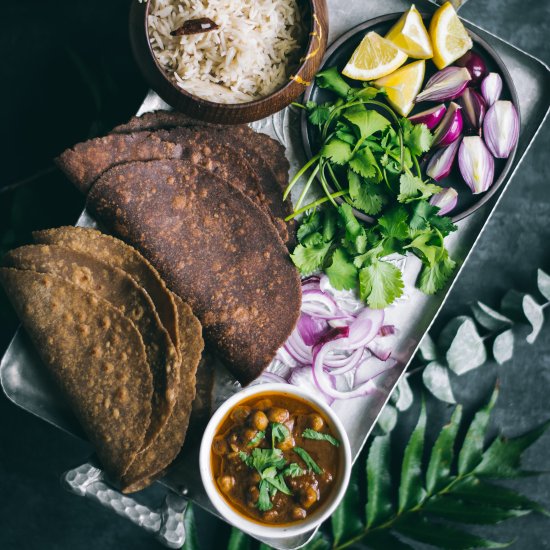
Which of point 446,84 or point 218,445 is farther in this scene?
point 446,84

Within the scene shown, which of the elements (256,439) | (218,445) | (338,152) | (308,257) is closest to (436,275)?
(308,257)

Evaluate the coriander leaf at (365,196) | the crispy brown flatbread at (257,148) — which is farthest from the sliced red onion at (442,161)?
the crispy brown flatbread at (257,148)

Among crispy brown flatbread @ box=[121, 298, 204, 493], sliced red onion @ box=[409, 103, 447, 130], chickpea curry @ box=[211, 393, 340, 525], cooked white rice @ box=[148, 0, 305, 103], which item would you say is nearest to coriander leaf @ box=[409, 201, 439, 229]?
sliced red onion @ box=[409, 103, 447, 130]

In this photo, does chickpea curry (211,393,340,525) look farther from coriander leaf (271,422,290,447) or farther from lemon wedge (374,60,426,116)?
lemon wedge (374,60,426,116)

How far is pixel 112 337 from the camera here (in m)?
2.45

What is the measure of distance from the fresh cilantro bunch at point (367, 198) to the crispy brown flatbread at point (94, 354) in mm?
734

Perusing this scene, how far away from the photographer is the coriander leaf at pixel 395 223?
2547mm

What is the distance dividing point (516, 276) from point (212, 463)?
178 cm

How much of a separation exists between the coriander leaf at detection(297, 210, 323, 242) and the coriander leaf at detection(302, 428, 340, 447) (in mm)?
740

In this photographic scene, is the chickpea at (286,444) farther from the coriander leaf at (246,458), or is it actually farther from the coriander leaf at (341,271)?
the coriander leaf at (341,271)

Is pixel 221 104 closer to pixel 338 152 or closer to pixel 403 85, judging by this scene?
pixel 338 152

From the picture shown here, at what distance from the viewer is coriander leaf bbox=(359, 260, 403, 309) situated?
8.66 feet

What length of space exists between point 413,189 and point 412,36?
2.00ft

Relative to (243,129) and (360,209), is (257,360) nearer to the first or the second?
(360,209)
